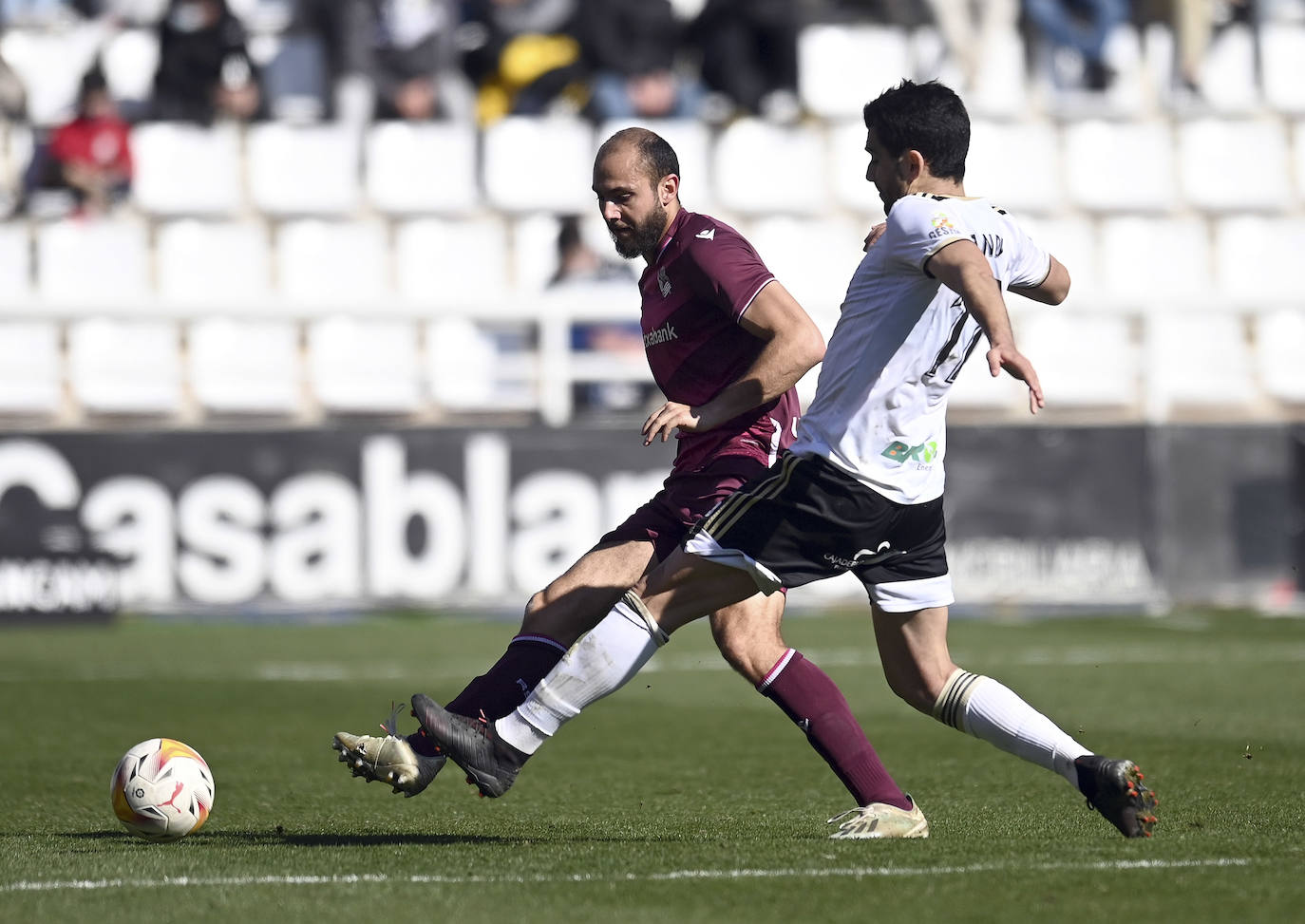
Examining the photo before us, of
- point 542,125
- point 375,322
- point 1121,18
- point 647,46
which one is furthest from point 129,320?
point 1121,18

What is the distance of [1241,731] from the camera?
8.12 m

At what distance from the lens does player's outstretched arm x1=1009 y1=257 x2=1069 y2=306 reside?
5.24m

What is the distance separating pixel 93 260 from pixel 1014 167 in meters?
8.04

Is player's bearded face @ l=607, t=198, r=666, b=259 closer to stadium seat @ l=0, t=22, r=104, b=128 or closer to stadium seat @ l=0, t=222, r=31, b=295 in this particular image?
stadium seat @ l=0, t=222, r=31, b=295

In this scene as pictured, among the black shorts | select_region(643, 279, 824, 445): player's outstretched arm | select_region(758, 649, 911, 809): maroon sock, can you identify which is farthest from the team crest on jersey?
select_region(758, 649, 911, 809): maroon sock

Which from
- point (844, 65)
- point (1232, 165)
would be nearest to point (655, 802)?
point (844, 65)

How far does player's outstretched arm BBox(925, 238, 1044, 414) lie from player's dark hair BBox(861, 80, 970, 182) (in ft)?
1.16

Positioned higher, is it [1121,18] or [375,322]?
[1121,18]

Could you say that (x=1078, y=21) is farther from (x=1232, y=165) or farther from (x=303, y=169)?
(x=303, y=169)

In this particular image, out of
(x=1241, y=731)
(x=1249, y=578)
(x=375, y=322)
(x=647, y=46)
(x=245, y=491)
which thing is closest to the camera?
(x=1241, y=731)

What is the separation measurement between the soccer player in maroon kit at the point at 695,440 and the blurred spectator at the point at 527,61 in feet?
38.4

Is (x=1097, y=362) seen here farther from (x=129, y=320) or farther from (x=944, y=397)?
(x=944, y=397)

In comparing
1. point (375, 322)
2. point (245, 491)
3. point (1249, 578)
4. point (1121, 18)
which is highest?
point (1121, 18)

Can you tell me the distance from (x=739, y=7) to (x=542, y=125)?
2.10 m
